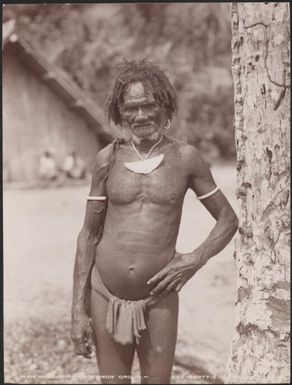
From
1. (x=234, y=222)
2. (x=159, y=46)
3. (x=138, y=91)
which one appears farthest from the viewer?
(x=159, y=46)

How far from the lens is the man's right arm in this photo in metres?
2.72

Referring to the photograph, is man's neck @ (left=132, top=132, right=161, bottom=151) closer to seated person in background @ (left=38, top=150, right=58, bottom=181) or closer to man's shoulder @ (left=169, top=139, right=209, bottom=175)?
man's shoulder @ (left=169, top=139, right=209, bottom=175)

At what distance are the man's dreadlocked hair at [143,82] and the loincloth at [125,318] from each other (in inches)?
36.3

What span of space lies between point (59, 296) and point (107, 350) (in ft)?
4.14

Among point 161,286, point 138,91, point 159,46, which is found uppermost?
point 159,46

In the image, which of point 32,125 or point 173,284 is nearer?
point 173,284

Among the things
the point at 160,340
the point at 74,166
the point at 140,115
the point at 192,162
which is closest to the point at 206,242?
the point at 192,162

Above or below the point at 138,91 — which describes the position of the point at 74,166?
below

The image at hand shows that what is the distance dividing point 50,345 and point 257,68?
7.63 ft

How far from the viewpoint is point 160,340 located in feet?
8.79

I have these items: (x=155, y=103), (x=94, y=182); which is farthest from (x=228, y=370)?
(x=155, y=103)

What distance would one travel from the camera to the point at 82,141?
393 cm

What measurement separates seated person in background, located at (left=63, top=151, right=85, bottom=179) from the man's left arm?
4.55ft

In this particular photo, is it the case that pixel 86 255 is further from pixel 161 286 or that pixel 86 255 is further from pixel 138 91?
pixel 138 91
